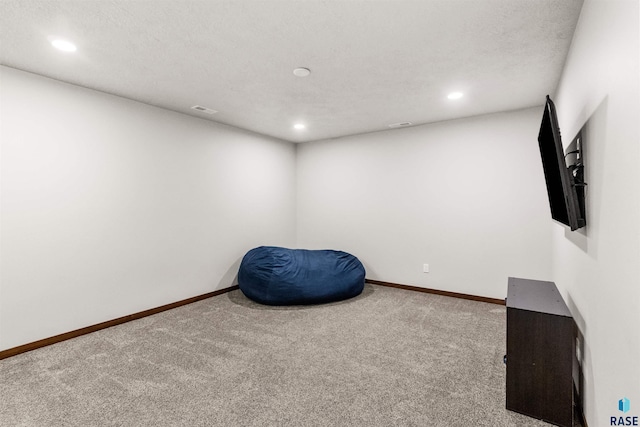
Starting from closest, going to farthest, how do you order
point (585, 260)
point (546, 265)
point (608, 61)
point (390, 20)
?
point (608, 61)
point (585, 260)
point (390, 20)
point (546, 265)

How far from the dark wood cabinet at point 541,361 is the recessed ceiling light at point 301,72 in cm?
236

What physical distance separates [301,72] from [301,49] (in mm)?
417

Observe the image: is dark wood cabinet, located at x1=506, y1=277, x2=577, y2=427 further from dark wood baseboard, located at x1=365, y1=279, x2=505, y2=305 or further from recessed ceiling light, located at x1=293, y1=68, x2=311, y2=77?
recessed ceiling light, located at x1=293, y1=68, x2=311, y2=77

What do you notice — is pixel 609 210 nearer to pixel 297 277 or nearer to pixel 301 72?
pixel 301 72

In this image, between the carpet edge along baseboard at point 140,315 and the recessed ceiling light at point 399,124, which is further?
the recessed ceiling light at point 399,124

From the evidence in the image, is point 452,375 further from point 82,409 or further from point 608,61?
point 82,409

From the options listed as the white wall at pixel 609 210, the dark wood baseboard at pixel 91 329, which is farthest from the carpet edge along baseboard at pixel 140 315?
the white wall at pixel 609 210

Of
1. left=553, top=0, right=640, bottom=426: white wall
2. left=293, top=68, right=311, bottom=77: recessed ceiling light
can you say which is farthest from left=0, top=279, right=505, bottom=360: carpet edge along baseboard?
left=293, top=68, right=311, bottom=77: recessed ceiling light

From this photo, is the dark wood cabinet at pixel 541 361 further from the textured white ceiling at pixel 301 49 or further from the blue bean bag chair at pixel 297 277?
the blue bean bag chair at pixel 297 277

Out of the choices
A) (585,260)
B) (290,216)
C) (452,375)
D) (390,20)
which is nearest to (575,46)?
(390,20)

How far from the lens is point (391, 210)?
493cm

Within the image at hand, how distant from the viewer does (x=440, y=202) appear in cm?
450

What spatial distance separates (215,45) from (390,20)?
4.11 ft

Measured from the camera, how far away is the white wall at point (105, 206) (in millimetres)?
2797
